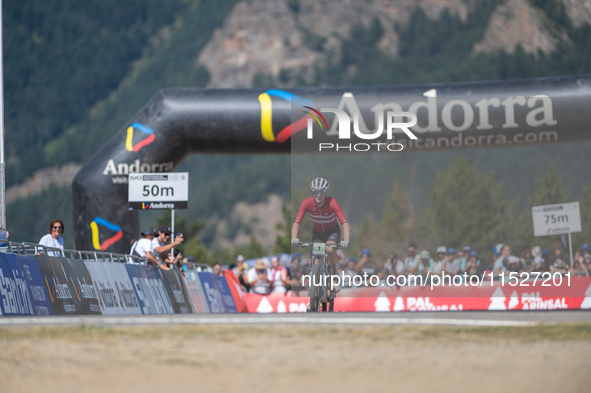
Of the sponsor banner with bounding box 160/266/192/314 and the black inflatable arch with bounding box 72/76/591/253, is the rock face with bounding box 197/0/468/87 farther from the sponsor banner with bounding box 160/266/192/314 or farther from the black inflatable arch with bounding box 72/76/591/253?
the sponsor banner with bounding box 160/266/192/314

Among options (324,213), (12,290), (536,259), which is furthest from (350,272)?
(12,290)

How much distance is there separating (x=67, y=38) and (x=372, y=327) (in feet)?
544

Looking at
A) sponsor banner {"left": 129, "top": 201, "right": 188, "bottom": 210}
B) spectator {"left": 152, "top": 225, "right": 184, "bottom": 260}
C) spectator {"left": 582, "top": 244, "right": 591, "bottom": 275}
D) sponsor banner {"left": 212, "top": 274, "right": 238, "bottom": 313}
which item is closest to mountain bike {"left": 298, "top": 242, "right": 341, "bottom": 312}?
spectator {"left": 152, "top": 225, "right": 184, "bottom": 260}

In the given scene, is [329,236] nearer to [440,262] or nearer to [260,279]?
[440,262]

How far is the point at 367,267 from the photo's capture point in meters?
11.2

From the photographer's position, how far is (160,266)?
12.5m

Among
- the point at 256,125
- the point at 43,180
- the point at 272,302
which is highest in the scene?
the point at 43,180

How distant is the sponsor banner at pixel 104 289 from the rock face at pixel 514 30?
11434cm

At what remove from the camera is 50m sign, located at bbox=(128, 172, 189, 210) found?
45.2 feet

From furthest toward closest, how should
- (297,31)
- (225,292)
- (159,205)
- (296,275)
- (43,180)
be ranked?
(297,31) < (43,180) < (225,292) < (159,205) < (296,275)

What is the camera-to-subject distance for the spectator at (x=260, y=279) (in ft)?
59.2

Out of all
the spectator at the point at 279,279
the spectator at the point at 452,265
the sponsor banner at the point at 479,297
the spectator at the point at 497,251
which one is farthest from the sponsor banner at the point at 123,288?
the spectator at the point at 279,279

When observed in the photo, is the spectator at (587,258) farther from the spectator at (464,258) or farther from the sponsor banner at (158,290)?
the sponsor banner at (158,290)

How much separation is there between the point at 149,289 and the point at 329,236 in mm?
2943
